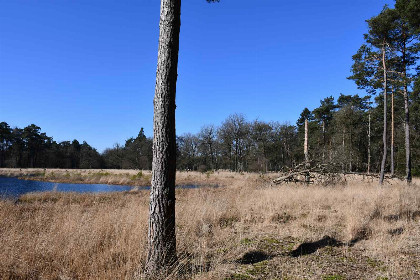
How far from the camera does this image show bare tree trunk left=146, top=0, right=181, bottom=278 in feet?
11.2

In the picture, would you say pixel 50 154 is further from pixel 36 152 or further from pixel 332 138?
pixel 332 138

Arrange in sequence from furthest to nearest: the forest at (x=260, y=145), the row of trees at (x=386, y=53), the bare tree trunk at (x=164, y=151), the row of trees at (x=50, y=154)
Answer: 1. the row of trees at (x=50, y=154)
2. the forest at (x=260, y=145)
3. the row of trees at (x=386, y=53)
4. the bare tree trunk at (x=164, y=151)

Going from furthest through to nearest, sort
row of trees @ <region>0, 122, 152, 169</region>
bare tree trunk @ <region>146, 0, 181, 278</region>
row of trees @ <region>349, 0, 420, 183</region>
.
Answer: row of trees @ <region>0, 122, 152, 169</region>, row of trees @ <region>349, 0, 420, 183</region>, bare tree trunk @ <region>146, 0, 181, 278</region>

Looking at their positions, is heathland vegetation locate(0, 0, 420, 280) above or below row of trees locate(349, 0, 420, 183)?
below

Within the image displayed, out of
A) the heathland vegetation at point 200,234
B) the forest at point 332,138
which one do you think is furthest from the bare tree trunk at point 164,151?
the forest at point 332,138

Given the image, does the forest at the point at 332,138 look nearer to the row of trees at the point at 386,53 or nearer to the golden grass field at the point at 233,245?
the row of trees at the point at 386,53

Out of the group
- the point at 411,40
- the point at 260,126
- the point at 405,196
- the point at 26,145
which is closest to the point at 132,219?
the point at 405,196

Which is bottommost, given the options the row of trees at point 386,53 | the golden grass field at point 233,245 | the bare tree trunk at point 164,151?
the golden grass field at point 233,245

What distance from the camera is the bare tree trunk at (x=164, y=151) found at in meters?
3.43

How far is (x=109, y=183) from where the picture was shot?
86.1 feet

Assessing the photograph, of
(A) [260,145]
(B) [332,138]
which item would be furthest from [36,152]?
(B) [332,138]

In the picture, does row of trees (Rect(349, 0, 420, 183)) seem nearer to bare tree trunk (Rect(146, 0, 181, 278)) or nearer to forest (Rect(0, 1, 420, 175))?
forest (Rect(0, 1, 420, 175))

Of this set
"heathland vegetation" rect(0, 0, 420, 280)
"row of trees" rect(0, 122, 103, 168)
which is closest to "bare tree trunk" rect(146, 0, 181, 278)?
"heathland vegetation" rect(0, 0, 420, 280)

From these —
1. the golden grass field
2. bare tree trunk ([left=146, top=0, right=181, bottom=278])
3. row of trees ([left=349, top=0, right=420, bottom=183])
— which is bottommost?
the golden grass field
